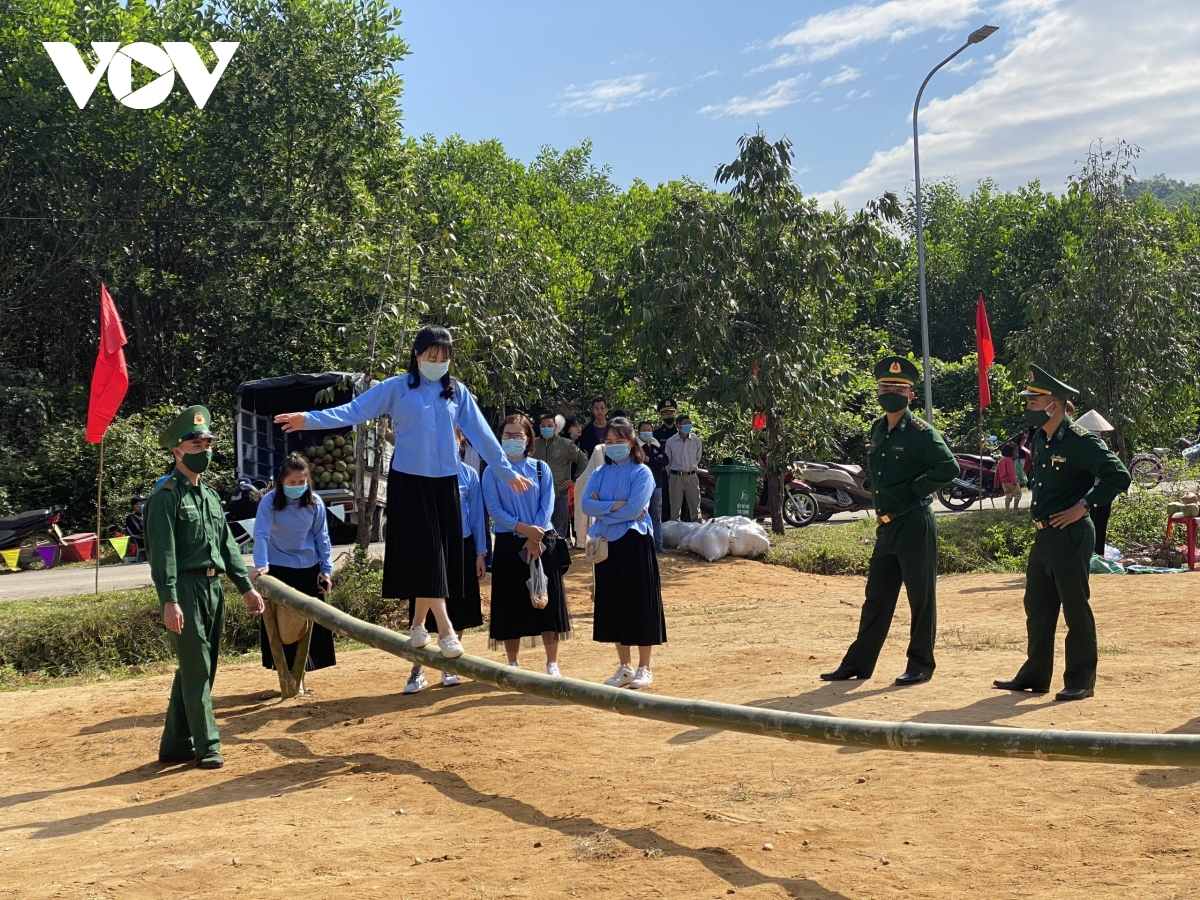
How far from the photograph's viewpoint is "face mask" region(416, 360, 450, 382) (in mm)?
7309

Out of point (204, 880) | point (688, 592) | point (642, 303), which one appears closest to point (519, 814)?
point (204, 880)

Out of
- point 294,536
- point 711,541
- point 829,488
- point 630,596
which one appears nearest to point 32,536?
point 711,541

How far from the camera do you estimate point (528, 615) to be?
911 centimetres

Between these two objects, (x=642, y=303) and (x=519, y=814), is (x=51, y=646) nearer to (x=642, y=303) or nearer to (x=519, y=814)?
(x=519, y=814)

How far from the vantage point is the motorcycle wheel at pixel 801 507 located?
22078 mm

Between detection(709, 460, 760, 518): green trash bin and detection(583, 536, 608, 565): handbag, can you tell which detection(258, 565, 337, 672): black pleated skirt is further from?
detection(709, 460, 760, 518): green trash bin

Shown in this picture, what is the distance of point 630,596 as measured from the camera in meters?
8.75

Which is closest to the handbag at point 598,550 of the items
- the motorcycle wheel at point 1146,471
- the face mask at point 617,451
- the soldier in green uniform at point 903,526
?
the face mask at point 617,451

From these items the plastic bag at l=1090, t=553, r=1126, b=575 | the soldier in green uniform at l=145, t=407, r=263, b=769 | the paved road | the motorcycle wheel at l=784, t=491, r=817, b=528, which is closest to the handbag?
the soldier in green uniform at l=145, t=407, r=263, b=769

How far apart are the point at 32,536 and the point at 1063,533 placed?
58.4 feet

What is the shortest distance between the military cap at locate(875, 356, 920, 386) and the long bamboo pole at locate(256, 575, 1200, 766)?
3267 mm

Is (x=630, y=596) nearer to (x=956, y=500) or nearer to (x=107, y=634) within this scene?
(x=107, y=634)

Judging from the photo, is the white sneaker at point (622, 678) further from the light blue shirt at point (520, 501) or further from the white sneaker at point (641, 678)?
the light blue shirt at point (520, 501)

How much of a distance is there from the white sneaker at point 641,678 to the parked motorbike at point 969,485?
668 inches
